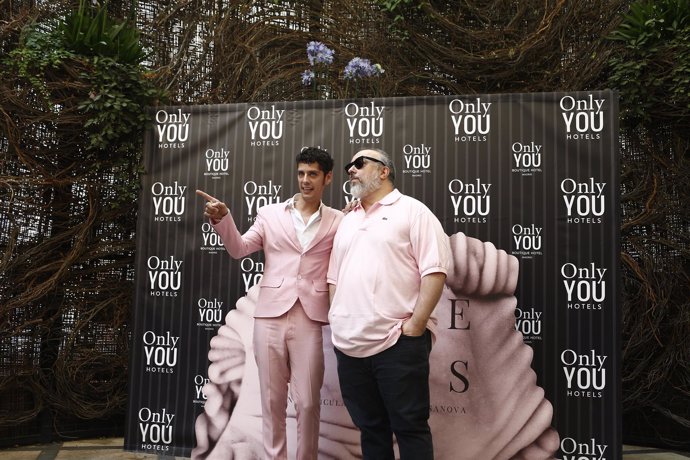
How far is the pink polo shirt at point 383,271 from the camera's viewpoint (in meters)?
2.40

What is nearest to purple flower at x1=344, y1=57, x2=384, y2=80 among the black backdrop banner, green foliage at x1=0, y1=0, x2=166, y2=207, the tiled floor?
the black backdrop banner

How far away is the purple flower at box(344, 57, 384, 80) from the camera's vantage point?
13.0 feet

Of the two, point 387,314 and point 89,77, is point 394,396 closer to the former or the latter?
point 387,314

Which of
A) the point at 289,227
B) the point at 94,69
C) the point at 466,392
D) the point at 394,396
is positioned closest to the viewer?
the point at 394,396

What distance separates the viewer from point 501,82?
4320mm

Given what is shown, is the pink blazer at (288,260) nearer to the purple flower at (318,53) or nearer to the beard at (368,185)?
the beard at (368,185)

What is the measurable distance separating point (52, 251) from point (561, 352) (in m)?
3.17

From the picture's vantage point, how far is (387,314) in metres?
2.41

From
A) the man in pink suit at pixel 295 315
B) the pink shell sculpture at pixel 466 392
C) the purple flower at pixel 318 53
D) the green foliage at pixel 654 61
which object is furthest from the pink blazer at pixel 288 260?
the green foliage at pixel 654 61

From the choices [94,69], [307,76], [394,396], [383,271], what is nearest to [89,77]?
[94,69]

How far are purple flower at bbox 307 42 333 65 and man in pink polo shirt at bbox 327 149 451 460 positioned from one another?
5.27ft

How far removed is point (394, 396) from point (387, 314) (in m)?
0.31

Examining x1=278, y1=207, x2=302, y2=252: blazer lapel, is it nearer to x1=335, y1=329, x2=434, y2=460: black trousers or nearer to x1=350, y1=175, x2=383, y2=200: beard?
x1=350, y1=175, x2=383, y2=200: beard

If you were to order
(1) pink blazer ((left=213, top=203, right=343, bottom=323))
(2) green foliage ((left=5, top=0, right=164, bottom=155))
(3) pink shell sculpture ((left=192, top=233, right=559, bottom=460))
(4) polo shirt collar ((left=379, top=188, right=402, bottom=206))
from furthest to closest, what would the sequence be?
(2) green foliage ((left=5, top=0, right=164, bottom=155)) < (3) pink shell sculpture ((left=192, top=233, right=559, bottom=460)) < (1) pink blazer ((left=213, top=203, right=343, bottom=323)) < (4) polo shirt collar ((left=379, top=188, right=402, bottom=206))
